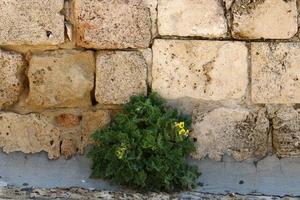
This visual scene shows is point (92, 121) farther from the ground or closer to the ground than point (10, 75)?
closer to the ground

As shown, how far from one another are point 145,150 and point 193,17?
3.17 feet

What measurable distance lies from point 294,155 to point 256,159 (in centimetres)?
27

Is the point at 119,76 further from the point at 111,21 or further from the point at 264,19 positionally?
the point at 264,19

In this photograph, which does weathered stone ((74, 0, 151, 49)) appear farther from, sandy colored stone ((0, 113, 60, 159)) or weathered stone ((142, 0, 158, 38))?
sandy colored stone ((0, 113, 60, 159))

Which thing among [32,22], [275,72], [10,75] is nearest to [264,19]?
[275,72]

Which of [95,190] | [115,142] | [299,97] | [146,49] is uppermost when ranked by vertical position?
[146,49]

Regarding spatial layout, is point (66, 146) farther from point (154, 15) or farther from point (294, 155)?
point (294, 155)

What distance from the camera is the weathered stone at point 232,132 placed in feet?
15.0

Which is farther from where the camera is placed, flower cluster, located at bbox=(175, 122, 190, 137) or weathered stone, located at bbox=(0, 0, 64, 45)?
weathered stone, located at bbox=(0, 0, 64, 45)

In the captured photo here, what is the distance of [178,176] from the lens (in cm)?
434

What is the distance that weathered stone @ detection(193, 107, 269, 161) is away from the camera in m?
4.57

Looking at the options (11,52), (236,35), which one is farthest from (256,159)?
(11,52)

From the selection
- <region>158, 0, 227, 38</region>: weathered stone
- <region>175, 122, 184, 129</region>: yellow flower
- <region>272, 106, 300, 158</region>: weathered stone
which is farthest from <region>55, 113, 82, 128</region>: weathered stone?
<region>272, 106, 300, 158</region>: weathered stone

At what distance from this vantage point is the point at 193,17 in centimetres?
448
